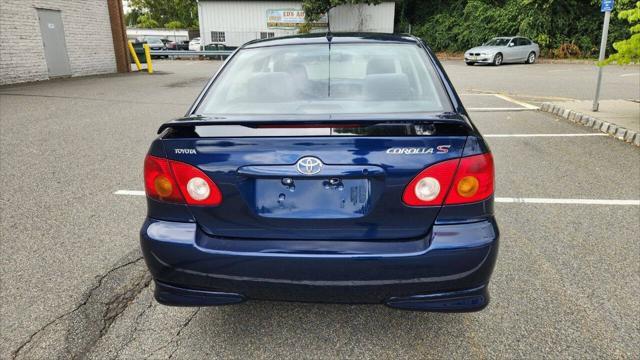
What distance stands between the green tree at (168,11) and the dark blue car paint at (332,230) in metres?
70.1

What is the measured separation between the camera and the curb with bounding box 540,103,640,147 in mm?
7004

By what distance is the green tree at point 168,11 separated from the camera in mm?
67625

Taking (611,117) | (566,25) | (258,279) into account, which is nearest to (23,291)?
(258,279)

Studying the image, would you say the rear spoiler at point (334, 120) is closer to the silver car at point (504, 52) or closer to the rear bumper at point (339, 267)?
the rear bumper at point (339, 267)

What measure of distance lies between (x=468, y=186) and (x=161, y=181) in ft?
4.64

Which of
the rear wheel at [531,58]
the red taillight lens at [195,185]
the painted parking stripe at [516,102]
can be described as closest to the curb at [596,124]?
the painted parking stripe at [516,102]

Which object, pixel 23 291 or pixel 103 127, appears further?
pixel 103 127

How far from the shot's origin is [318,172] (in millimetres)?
2006

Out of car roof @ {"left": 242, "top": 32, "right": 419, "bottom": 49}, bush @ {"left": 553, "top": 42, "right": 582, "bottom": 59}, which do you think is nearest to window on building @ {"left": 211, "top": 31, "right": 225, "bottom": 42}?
bush @ {"left": 553, "top": 42, "right": 582, "bottom": 59}

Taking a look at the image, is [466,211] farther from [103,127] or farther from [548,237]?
[103,127]

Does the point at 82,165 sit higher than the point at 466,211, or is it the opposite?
the point at 466,211

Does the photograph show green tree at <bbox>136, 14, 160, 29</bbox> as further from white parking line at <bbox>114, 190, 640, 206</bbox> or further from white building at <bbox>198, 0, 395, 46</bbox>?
white parking line at <bbox>114, 190, 640, 206</bbox>

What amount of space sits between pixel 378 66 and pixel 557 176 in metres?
3.38

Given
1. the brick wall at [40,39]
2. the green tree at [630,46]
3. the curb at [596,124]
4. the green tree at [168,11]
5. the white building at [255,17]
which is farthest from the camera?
the green tree at [168,11]
